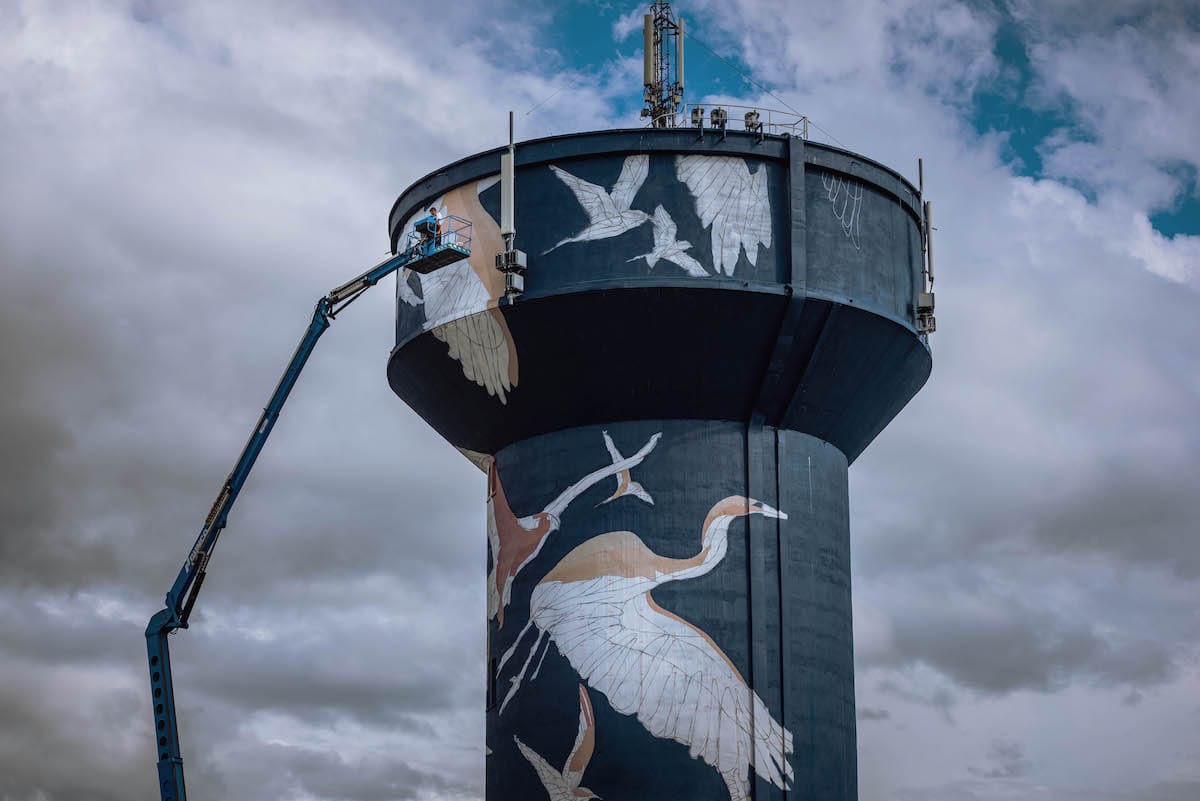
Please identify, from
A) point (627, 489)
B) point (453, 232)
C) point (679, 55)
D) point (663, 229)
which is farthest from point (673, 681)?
point (679, 55)

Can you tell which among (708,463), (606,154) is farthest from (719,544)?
(606,154)

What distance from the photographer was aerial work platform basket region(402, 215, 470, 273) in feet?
105

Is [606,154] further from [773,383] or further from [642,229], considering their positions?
[773,383]

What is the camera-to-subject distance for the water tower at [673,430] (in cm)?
3036

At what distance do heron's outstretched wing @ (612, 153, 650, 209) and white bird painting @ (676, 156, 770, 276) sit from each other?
56 centimetres

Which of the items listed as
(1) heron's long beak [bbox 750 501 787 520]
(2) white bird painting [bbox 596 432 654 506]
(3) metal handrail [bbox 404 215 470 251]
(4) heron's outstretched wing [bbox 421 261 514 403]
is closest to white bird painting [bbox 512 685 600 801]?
(2) white bird painting [bbox 596 432 654 506]

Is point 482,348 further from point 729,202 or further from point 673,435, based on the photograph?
point 729,202

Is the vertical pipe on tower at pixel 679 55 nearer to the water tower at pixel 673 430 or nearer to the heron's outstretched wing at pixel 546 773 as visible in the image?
the water tower at pixel 673 430

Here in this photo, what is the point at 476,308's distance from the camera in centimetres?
3153

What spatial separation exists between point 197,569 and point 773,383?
11987 millimetres

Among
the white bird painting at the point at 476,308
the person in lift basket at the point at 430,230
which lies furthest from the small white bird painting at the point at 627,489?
the person in lift basket at the point at 430,230

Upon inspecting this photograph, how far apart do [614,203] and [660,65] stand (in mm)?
5906

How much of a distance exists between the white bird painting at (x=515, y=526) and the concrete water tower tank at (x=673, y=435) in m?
0.05

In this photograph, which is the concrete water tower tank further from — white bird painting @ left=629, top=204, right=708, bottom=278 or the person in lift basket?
the person in lift basket
